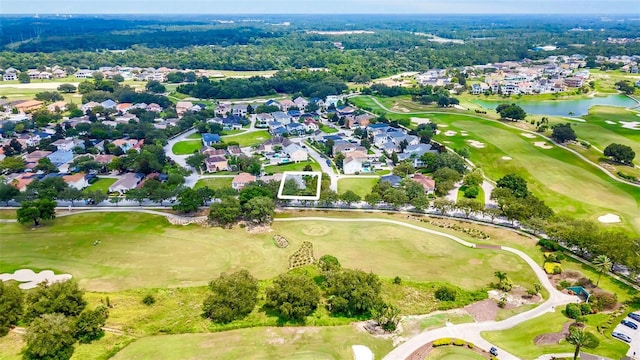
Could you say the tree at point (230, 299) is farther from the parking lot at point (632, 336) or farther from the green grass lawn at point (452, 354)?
the parking lot at point (632, 336)

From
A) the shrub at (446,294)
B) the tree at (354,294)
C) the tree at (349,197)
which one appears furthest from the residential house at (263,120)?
the shrub at (446,294)

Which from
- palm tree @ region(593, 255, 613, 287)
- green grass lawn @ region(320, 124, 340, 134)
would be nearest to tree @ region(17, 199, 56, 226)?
green grass lawn @ region(320, 124, 340, 134)

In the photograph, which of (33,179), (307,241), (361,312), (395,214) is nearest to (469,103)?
(395,214)

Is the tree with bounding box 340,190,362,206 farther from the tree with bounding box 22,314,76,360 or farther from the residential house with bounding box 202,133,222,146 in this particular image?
the residential house with bounding box 202,133,222,146

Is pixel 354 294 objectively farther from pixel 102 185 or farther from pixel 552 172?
pixel 552 172

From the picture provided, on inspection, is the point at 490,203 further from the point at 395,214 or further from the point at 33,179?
the point at 33,179

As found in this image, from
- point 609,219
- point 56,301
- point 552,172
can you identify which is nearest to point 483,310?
point 609,219
